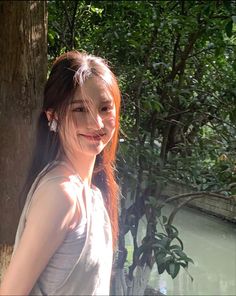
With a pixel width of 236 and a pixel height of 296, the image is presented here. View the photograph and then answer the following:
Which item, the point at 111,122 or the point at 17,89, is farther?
the point at 17,89

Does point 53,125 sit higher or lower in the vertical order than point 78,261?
higher

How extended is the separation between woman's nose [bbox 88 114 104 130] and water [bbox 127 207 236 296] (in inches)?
109

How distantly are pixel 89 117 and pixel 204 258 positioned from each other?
399cm

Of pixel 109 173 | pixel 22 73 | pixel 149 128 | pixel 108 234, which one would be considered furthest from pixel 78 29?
pixel 108 234

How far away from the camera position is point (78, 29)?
2.20 m

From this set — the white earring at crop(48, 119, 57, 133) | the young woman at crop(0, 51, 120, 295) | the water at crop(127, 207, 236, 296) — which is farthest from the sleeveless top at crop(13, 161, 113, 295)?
the water at crop(127, 207, 236, 296)

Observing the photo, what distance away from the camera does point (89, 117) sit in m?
0.69

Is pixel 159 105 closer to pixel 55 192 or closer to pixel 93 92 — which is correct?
pixel 93 92

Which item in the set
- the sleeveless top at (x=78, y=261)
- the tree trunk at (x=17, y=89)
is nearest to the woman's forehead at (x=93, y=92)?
the sleeveless top at (x=78, y=261)

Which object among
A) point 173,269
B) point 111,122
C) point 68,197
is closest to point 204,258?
point 173,269

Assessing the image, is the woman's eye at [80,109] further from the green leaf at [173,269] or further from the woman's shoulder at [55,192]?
the green leaf at [173,269]

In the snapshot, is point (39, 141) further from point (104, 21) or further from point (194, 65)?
point (194, 65)

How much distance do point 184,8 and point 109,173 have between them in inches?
40.5

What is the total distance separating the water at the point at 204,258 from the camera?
358cm
